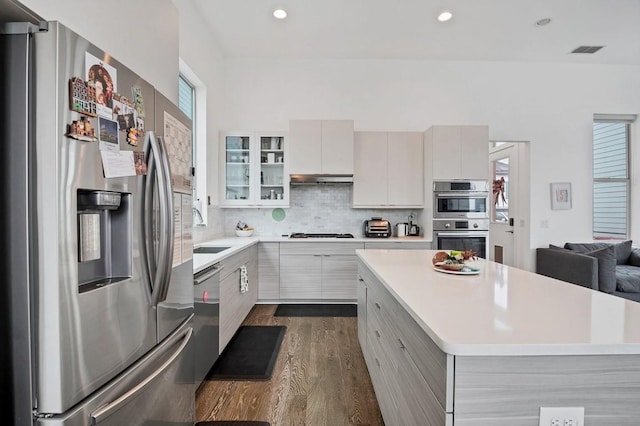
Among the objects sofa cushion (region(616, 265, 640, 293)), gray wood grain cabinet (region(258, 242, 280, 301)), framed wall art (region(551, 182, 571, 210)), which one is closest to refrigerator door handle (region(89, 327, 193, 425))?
gray wood grain cabinet (region(258, 242, 280, 301))

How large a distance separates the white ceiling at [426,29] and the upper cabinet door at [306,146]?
3.40 feet

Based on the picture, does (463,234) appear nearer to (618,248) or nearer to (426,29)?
(618,248)

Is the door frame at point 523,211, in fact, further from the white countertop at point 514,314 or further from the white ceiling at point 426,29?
the white countertop at point 514,314

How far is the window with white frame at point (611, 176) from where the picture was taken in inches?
184

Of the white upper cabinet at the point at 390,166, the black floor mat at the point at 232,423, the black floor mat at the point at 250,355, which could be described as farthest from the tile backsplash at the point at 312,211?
the black floor mat at the point at 232,423

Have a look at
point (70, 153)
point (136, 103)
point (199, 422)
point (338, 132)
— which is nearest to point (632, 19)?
point (338, 132)

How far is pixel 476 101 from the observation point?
14.9 feet

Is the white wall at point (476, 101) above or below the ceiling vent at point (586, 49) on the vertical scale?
below

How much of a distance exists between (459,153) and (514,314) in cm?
330

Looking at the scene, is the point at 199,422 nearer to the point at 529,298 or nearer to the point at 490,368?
the point at 490,368

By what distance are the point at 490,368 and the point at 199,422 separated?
1.77 m

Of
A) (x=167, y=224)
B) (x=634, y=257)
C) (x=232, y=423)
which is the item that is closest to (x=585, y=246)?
(x=634, y=257)

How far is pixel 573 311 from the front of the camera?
1.12 meters

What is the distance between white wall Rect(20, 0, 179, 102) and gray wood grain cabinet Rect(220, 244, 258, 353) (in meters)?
1.50
